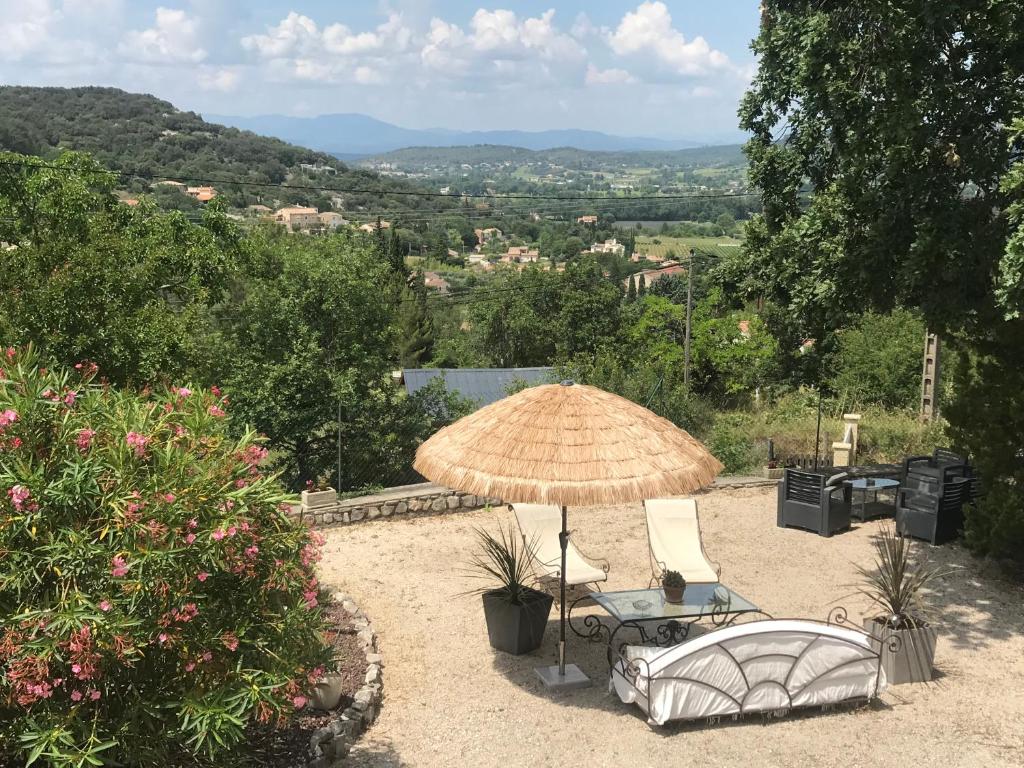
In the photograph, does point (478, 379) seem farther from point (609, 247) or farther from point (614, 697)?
point (609, 247)

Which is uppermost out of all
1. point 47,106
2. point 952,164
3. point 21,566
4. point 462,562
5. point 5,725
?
point 47,106

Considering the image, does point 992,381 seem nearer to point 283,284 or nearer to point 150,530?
point 150,530

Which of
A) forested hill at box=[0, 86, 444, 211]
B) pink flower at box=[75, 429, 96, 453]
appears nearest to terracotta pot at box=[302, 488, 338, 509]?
pink flower at box=[75, 429, 96, 453]

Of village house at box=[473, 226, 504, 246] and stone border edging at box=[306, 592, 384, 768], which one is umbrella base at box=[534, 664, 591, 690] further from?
village house at box=[473, 226, 504, 246]

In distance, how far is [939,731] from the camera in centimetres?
563

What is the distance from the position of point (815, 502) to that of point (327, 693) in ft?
20.6

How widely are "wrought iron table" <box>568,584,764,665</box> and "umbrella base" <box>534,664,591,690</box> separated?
261 mm

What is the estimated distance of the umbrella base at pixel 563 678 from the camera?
6.18 m

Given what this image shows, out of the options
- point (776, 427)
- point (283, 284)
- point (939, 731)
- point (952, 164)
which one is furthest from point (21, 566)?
point (776, 427)

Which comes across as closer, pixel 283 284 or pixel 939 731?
pixel 939 731

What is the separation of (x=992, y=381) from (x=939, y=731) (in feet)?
13.3

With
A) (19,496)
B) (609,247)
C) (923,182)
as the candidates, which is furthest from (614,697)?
(609,247)

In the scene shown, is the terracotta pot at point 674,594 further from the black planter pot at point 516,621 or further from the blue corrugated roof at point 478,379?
the blue corrugated roof at point 478,379

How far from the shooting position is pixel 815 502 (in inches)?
385
